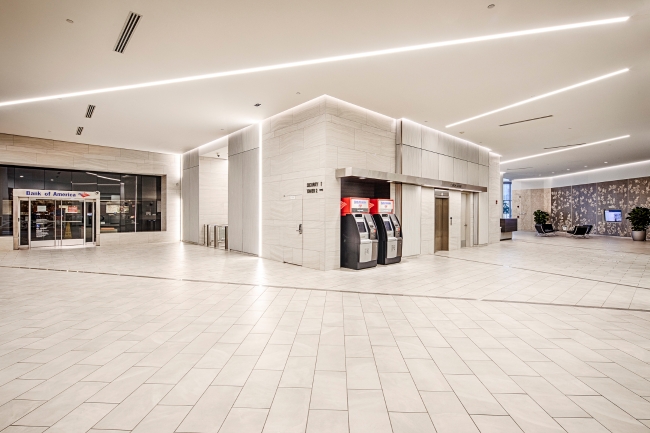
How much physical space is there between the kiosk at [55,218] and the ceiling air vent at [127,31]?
10381 mm

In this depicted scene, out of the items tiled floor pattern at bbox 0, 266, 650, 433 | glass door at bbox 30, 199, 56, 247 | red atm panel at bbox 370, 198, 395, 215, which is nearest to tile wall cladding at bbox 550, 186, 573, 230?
red atm panel at bbox 370, 198, 395, 215

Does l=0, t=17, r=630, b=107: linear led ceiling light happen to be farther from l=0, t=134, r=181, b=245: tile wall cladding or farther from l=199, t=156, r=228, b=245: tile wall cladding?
l=199, t=156, r=228, b=245: tile wall cladding

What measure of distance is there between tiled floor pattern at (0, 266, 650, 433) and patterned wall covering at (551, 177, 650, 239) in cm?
1905

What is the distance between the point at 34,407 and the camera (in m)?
2.24

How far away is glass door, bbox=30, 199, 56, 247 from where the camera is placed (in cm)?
1212

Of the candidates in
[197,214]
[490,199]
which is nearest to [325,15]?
[197,214]

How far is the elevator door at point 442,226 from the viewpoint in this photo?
36.6ft

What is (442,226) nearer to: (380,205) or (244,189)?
(380,205)

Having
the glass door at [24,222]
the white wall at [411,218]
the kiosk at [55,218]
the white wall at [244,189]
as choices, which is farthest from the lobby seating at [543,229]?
the glass door at [24,222]

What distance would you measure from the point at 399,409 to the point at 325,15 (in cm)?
482

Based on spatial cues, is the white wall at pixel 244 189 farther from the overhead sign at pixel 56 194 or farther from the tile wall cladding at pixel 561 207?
the tile wall cladding at pixel 561 207

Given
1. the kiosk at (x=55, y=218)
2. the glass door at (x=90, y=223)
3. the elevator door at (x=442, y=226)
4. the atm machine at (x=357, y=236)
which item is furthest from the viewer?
the glass door at (x=90, y=223)

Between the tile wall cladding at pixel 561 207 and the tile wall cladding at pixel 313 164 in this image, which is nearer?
the tile wall cladding at pixel 313 164

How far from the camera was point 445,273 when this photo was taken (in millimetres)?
7211
